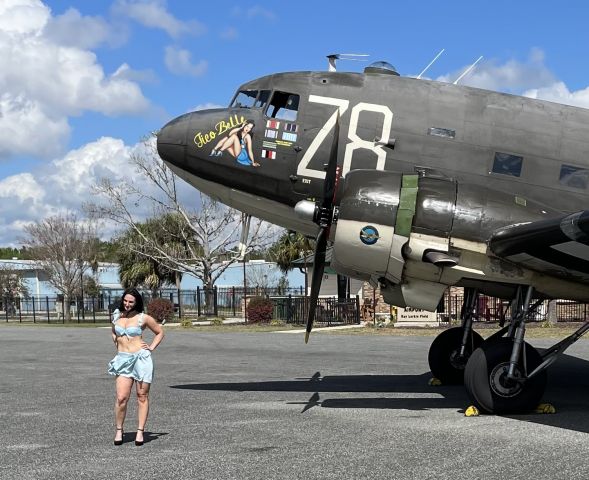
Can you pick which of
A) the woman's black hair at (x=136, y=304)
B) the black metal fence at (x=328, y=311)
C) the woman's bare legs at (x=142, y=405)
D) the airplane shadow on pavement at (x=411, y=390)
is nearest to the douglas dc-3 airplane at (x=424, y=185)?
the airplane shadow on pavement at (x=411, y=390)

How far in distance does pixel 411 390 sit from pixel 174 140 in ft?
20.0

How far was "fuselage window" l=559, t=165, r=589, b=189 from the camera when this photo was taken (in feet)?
37.9

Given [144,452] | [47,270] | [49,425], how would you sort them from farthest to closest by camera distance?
[47,270]
[49,425]
[144,452]

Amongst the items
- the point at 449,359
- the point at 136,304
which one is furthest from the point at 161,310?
the point at 136,304

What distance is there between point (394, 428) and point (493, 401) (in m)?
Result: 1.76

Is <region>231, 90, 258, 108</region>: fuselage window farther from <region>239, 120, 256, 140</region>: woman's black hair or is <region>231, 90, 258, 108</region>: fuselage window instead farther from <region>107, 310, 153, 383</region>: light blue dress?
<region>107, 310, 153, 383</region>: light blue dress

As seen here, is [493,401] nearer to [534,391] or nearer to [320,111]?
[534,391]

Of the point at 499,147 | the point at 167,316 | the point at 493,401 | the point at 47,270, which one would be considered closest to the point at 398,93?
the point at 499,147

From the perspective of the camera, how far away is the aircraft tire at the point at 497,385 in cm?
1002

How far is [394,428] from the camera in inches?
360

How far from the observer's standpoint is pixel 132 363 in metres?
8.42

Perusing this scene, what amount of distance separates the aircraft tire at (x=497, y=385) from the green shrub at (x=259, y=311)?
29339mm

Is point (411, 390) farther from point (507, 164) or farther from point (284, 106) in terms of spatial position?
point (284, 106)

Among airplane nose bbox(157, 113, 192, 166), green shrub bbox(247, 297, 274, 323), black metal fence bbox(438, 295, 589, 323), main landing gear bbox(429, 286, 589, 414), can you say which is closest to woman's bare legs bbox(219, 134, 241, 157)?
airplane nose bbox(157, 113, 192, 166)
